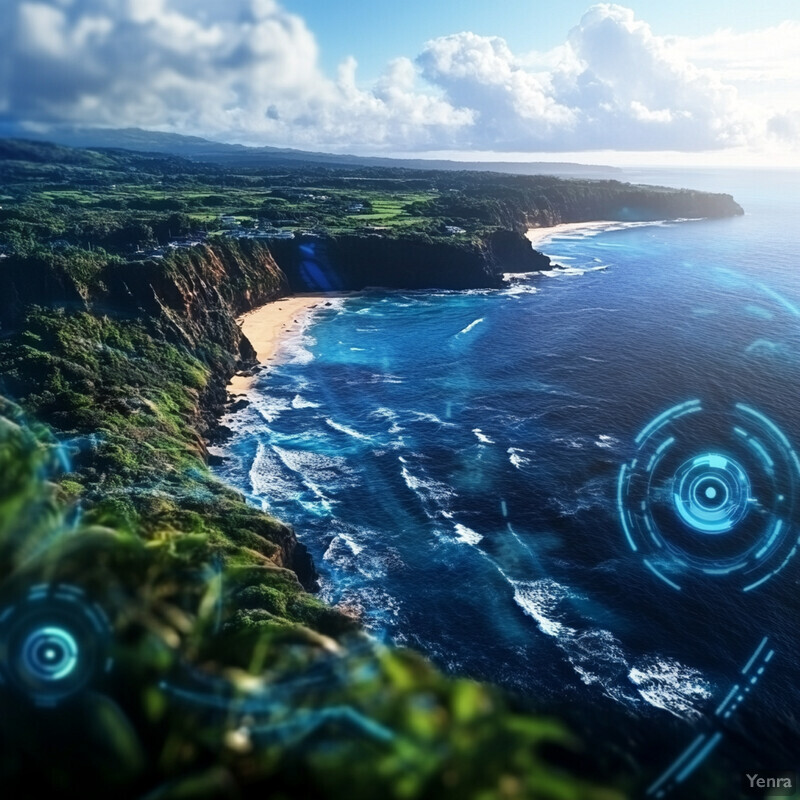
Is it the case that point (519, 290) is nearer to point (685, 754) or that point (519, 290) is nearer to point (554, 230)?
point (554, 230)

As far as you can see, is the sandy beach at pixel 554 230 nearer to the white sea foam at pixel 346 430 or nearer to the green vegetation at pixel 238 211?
the green vegetation at pixel 238 211

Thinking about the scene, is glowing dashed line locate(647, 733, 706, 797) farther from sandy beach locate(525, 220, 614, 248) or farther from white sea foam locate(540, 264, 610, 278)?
sandy beach locate(525, 220, 614, 248)

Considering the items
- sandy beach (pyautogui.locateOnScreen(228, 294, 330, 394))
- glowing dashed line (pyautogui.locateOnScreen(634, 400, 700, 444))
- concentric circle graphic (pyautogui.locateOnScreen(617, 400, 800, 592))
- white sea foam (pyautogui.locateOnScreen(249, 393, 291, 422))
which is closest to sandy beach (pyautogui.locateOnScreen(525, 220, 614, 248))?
sandy beach (pyautogui.locateOnScreen(228, 294, 330, 394))

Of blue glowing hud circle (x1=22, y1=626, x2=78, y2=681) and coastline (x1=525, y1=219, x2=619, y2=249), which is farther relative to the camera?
coastline (x1=525, y1=219, x2=619, y2=249)

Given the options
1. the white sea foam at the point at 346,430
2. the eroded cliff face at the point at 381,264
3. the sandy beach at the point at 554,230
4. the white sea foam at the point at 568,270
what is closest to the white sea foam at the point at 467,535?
the white sea foam at the point at 346,430

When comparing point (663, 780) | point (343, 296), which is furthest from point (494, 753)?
point (343, 296)

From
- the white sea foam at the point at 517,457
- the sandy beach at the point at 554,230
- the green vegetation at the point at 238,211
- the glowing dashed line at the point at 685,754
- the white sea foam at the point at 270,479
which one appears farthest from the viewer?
the sandy beach at the point at 554,230

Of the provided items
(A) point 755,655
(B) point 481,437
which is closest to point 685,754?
(A) point 755,655
